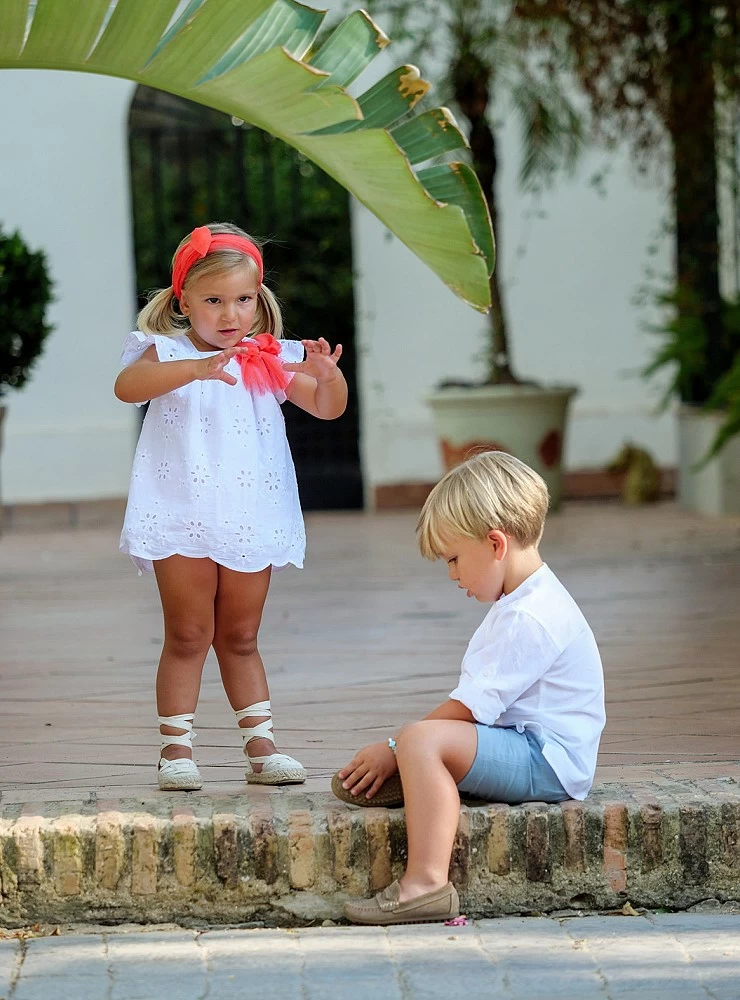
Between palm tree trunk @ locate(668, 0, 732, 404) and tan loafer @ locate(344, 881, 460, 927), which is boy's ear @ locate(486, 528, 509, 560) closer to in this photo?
tan loafer @ locate(344, 881, 460, 927)

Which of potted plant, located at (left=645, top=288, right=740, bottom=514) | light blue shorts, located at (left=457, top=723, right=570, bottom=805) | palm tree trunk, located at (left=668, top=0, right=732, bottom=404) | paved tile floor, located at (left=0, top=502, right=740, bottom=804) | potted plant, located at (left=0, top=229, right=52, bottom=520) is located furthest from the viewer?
potted plant, located at (left=645, top=288, right=740, bottom=514)

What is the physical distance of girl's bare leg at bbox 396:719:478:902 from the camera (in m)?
2.38

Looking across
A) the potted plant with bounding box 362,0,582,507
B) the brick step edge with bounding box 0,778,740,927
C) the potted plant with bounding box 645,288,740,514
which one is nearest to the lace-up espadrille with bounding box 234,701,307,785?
the brick step edge with bounding box 0,778,740,927

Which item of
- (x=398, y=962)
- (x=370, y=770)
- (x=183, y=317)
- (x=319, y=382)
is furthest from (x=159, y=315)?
(x=398, y=962)

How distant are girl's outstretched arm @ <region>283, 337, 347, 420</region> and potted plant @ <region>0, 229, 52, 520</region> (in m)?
3.68

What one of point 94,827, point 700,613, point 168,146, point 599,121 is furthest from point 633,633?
point 168,146

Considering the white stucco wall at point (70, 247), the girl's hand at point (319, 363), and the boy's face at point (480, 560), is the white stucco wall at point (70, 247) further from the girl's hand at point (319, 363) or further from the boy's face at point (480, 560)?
the boy's face at point (480, 560)

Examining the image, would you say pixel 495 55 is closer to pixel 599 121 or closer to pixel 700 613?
pixel 599 121

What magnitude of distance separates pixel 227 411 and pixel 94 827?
2.68ft

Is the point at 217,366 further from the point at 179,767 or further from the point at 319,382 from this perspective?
the point at 179,767

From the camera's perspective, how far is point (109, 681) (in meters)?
4.10

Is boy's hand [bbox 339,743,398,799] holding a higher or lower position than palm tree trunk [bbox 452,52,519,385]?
lower

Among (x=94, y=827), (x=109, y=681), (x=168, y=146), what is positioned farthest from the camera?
(x=168, y=146)

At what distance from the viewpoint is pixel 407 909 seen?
2350mm
